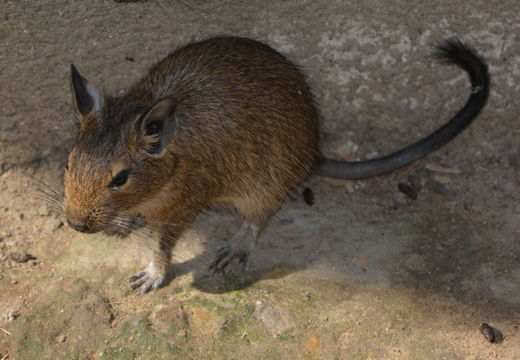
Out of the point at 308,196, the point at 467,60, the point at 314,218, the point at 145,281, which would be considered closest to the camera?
the point at 145,281

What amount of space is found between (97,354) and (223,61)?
170 centimetres

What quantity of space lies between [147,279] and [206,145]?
79 centimetres

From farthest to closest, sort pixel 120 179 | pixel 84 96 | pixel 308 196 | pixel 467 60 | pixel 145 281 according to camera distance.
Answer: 1. pixel 308 196
2. pixel 467 60
3. pixel 145 281
4. pixel 84 96
5. pixel 120 179

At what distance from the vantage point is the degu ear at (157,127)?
9.86ft

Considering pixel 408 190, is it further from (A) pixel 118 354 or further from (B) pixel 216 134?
(A) pixel 118 354

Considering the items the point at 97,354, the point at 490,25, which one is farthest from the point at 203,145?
the point at 490,25

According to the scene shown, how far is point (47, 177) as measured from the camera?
4012mm

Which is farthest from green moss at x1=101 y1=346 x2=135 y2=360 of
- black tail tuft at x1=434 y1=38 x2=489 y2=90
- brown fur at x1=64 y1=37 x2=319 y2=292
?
black tail tuft at x1=434 y1=38 x2=489 y2=90

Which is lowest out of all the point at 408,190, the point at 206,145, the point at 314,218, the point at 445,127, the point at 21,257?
the point at 21,257

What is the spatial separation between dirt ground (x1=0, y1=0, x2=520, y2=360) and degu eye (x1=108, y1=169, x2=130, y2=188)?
0.69 meters

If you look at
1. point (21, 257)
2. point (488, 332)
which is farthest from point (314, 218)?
point (21, 257)

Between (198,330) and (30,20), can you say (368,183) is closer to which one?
(198,330)

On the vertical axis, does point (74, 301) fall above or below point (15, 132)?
below

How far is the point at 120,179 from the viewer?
10.1 ft
